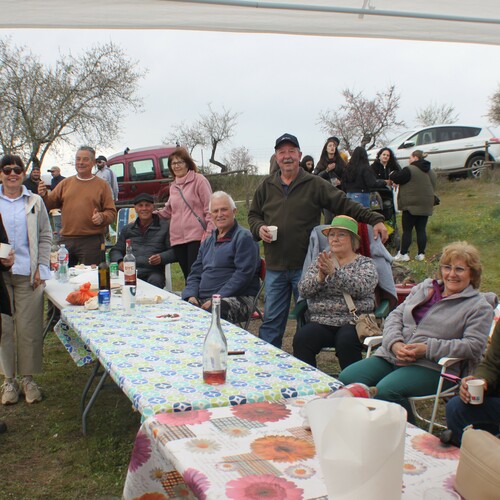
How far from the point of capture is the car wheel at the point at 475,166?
13219 mm

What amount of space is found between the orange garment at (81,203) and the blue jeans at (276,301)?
75.3 inches

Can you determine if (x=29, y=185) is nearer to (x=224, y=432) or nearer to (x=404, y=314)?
(x=404, y=314)

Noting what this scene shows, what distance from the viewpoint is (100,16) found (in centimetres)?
233

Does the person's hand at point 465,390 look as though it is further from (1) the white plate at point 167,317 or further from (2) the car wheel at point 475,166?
(2) the car wheel at point 475,166

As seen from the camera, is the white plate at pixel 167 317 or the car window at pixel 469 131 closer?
the white plate at pixel 167 317

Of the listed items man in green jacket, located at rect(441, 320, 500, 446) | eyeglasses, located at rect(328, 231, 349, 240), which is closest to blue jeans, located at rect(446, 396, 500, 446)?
man in green jacket, located at rect(441, 320, 500, 446)

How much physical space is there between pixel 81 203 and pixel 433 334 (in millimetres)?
3509

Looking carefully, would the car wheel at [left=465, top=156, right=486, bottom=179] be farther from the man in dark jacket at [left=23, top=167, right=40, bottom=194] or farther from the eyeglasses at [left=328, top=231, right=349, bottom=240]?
the eyeglasses at [left=328, top=231, right=349, bottom=240]

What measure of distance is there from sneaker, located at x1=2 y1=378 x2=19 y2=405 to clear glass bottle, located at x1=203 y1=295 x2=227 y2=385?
2.56 metres

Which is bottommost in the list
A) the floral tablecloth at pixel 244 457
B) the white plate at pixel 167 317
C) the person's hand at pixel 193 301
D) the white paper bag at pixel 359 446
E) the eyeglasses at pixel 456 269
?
the person's hand at pixel 193 301

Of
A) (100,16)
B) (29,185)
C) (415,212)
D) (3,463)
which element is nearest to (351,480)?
(100,16)

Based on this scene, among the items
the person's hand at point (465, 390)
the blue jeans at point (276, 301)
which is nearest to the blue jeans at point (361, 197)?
the blue jeans at point (276, 301)

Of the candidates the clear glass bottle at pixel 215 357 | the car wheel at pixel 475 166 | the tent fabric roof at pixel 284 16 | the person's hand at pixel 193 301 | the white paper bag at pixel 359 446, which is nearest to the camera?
the white paper bag at pixel 359 446

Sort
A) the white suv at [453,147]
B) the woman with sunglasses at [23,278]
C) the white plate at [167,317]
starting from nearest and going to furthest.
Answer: the white plate at [167,317]
the woman with sunglasses at [23,278]
the white suv at [453,147]
